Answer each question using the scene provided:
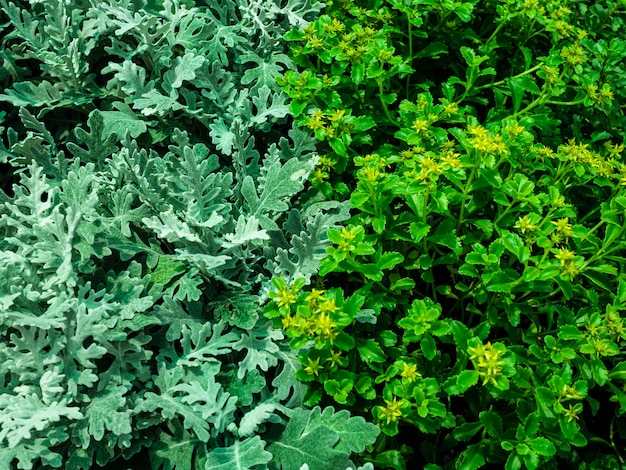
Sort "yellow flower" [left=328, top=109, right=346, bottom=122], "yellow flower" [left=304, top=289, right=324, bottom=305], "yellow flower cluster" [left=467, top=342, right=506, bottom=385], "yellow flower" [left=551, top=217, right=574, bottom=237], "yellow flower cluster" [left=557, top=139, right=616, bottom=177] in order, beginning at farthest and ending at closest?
1. "yellow flower" [left=328, top=109, right=346, bottom=122]
2. "yellow flower cluster" [left=557, top=139, right=616, bottom=177]
3. "yellow flower" [left=551, top=217, right=574, bottom=237]
4. "yellow flower" [left=304, top=289, right=324, bottom=305]
5. "yellow flower cluster" [left=467, top=342, right=506, bottom=385]

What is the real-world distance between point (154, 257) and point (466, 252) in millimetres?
1168

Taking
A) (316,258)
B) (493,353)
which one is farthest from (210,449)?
(493,353)

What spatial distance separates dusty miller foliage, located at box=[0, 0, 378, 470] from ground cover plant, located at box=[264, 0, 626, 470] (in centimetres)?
17

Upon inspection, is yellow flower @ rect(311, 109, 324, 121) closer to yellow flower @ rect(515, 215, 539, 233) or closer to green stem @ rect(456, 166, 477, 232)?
green stem @ rect(456, 166, 477, 232)

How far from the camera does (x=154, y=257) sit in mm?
2211

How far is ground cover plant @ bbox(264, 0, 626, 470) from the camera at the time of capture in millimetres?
1870

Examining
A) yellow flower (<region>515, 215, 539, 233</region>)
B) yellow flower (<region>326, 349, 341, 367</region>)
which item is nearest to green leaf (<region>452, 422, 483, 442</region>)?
yellow flower (<region>326, 349, 341, 367</region>)

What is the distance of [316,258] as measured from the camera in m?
2.20

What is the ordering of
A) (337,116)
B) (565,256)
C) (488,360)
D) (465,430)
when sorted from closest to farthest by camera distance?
(488,360), (565,256), (465,430), (337,116)

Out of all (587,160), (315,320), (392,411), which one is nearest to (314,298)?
(315,320)

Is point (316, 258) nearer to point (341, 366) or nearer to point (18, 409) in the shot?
point (341, 366)

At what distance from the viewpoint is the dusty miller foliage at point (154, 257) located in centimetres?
189

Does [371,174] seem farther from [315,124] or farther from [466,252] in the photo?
[466,252]

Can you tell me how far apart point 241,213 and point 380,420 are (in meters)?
0.93
